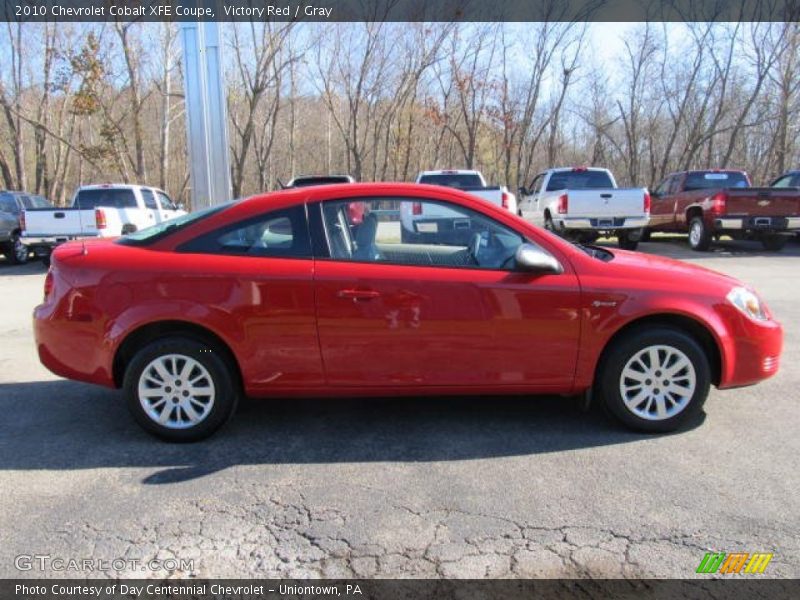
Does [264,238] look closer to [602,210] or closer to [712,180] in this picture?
[602,210]

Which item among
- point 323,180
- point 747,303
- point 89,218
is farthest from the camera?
point 89,218

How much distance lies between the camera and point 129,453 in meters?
3.72

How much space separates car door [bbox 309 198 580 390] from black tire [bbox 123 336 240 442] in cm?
67

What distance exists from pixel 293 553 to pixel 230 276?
5.67 ft

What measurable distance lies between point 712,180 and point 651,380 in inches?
555

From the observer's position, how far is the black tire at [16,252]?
14.2m

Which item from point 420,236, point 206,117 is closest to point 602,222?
point 206,117

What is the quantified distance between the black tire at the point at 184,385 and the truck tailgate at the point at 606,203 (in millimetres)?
10471

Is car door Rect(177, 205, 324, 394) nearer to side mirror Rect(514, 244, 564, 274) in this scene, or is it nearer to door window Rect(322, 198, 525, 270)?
door window Rect(322, 198, 525, 270)

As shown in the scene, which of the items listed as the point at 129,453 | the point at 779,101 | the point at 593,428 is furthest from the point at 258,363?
the point at 779,101

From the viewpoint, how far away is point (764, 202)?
12.7m

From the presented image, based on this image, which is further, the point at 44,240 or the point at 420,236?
the point at 44,240

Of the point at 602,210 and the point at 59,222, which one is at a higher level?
the point at 602,210

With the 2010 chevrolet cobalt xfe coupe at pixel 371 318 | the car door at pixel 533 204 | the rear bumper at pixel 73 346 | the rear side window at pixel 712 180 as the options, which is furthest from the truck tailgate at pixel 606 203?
the rear bumper at pixel 73 346
